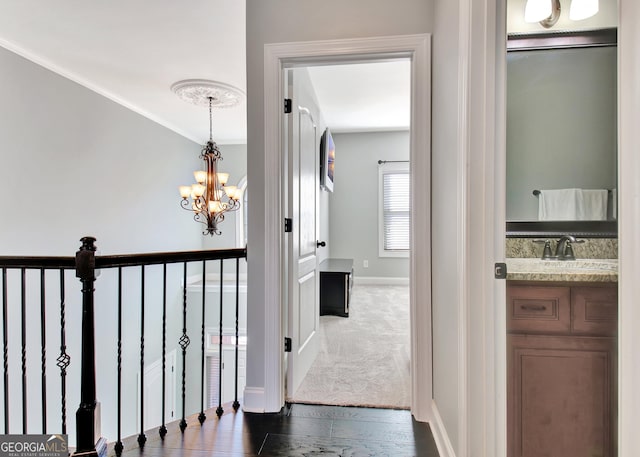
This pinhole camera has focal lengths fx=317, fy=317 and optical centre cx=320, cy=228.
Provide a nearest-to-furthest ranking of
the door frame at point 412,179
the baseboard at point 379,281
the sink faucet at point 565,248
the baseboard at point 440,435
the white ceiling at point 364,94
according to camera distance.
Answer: the baseboard at point 440,435 < the sink faucet at point 565,248 < the door frame at point 412,179 < the white ceiling at point 364,94 < the baseboard at point 379,281

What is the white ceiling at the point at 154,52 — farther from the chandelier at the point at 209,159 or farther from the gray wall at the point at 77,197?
the gray wall at the point at 77,197

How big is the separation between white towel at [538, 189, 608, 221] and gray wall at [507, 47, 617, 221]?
0.03 metres

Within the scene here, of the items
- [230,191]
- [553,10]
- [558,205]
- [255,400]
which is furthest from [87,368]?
[553,10]

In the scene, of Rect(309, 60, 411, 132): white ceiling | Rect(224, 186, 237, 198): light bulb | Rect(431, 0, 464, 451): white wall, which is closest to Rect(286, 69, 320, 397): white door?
Rect(431, 0, 464, 451): white wall

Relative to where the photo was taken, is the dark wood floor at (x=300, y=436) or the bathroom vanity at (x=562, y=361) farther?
the dark wood floor at (x=300, y=436)

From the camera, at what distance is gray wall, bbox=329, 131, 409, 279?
18.0 feet

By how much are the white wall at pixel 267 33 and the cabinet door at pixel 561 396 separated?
116 cm

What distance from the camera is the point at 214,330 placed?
534cm

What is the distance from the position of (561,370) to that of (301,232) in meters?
1.47

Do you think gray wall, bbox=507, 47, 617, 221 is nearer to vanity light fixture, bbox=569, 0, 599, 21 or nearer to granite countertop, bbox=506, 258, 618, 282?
vanity light fixture, bbox=569, 0, 599, 21

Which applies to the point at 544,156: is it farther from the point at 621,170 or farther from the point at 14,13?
the point at 14,13

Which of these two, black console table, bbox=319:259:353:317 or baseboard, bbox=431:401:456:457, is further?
black console table, bbox=319:259:353:317

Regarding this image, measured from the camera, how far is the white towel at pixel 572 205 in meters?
1.54

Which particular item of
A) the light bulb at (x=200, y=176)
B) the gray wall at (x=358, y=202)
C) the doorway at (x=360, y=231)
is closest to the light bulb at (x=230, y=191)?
the light bulb at (x=200, y=176)
